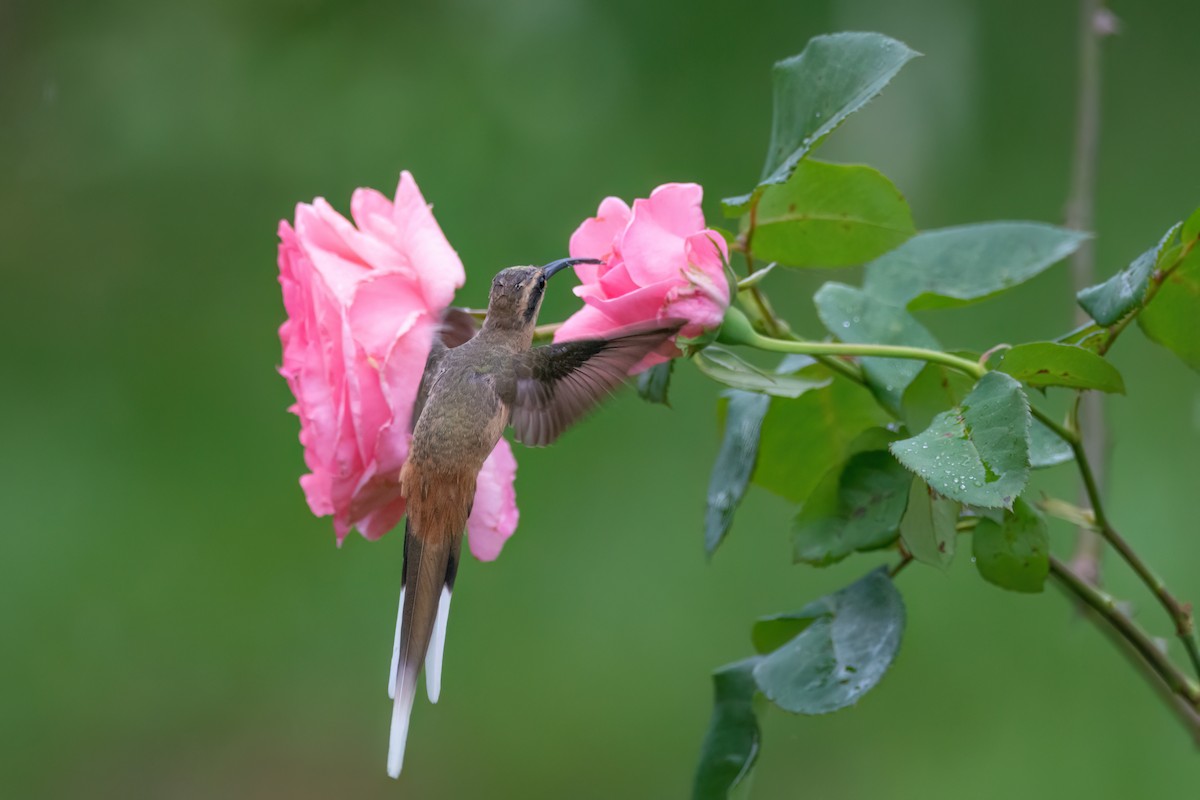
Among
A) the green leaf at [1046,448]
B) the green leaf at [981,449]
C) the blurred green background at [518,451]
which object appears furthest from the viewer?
the blurred green background at [518,451]

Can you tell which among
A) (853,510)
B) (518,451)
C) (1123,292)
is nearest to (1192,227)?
(1123,292)

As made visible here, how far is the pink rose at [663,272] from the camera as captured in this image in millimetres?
350

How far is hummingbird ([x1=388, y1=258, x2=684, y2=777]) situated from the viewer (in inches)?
16.4

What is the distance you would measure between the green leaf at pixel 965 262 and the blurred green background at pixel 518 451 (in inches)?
29.0

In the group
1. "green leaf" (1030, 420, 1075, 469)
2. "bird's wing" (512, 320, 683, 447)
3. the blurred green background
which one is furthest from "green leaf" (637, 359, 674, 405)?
the blurred green background

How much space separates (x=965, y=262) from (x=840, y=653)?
164 millimetres

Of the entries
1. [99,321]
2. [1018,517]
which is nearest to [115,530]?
[99,321]

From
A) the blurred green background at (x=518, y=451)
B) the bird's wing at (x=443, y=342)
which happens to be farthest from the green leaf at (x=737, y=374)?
the blurred green background at (x=518, y=451)

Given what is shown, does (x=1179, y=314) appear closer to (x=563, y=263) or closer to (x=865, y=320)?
(x=865, y=320)

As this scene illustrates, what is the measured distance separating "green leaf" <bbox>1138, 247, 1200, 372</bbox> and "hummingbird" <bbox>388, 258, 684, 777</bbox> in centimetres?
19

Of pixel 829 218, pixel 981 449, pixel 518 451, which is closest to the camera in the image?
pixel 981 449

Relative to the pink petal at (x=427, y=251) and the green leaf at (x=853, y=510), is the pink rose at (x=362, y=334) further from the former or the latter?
the green leaf at (x=853, y=510)

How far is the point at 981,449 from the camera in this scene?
1.03 ft

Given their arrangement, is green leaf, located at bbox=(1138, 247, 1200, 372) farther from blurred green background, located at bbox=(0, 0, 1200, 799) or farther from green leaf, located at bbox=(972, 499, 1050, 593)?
blurred green background, located at bbox=(0, 0, 1200, 799)
